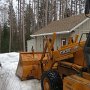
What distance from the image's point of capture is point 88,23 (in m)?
21.9

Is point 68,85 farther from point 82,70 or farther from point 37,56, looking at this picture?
point 37,56

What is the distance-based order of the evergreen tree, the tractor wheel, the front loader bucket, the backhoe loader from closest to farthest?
the backhoe loader, the tractor wheel, the front loader bucket, the evergreen tree

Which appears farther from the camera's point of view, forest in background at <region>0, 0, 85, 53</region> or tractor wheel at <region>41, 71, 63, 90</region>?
forest in background at <region>0, 0, 85, 53</region>

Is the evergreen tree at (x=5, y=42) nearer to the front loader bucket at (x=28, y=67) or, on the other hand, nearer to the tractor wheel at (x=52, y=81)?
the front loader bucket at (x=28, y=67)

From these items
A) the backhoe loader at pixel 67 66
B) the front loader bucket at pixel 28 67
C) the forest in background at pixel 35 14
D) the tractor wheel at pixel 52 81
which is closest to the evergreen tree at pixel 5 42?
the forest in background at pixel 35 14

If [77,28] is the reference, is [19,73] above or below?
below

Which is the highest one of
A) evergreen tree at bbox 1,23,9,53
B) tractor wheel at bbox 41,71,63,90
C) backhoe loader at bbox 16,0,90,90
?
backhoe loader at bbox 16,0,90,90

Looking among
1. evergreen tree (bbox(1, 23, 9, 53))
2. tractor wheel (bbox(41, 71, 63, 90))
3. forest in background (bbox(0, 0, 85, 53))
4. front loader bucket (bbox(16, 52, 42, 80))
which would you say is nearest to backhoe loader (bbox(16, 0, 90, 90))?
tractor wheel (bbox(41, 71, 63, 90))

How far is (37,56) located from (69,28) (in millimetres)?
10736

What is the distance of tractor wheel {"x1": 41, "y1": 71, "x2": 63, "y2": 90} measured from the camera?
25.6 ft

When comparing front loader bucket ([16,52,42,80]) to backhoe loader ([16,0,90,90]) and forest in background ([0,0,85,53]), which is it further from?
forest in background ([0,0,85,53])

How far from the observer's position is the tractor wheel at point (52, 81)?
7.81 m

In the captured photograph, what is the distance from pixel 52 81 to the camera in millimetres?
7836

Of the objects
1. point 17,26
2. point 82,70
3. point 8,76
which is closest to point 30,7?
point 17,26
